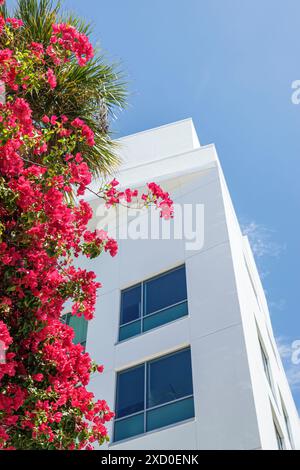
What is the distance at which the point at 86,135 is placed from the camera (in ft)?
22.3

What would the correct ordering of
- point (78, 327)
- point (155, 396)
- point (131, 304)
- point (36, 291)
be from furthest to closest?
point (78, 327) → point (131, 304) → point (155, 396) → point (36, 291)

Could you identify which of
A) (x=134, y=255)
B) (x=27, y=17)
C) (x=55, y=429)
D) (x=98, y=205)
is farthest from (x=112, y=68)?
(x=98, y=205)

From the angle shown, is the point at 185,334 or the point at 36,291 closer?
the point at 36,291

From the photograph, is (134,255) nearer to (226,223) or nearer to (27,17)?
(226,223)

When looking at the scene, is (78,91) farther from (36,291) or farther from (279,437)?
(279,437)

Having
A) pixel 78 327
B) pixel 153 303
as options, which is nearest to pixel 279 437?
pixel 153 303

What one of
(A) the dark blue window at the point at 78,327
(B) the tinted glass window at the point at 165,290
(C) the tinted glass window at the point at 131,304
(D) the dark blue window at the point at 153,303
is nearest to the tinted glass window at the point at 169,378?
(D) the dark blue window at the point at 153,303

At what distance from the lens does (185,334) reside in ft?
42.4

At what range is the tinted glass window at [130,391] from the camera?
1234 centimetres

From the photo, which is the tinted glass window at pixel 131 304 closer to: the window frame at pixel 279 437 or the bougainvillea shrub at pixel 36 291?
the window frame at pixel 279 437

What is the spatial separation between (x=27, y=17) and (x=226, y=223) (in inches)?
325

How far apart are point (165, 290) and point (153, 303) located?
47cm

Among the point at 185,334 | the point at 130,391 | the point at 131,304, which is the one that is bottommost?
the point at 130,391

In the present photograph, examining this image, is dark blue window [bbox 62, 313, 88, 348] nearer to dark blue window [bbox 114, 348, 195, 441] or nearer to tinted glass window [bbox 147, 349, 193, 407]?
dark blue window [bbox 114, 348, 195, 441]
